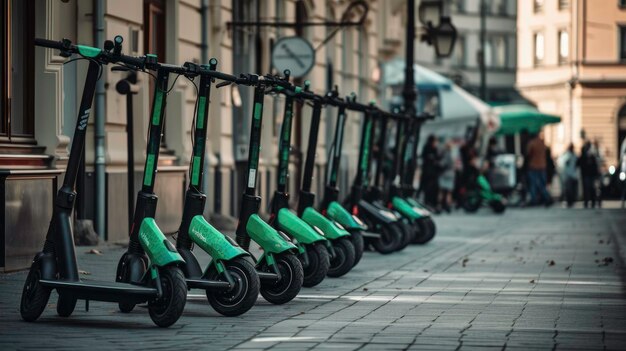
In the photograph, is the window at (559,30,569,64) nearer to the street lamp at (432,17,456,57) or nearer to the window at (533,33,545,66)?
the window at (533,33,545,66)

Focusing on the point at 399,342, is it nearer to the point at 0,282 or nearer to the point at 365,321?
the point at 365,321

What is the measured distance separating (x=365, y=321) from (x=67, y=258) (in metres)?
2.03

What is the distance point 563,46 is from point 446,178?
175 feet

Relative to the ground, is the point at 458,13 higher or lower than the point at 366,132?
higher

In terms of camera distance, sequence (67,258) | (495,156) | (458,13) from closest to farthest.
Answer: (67,258), (495,156), (458,13)

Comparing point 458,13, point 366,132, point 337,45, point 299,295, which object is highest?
point 458,13

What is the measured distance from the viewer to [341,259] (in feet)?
46.1

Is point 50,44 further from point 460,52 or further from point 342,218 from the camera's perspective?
point 460,52

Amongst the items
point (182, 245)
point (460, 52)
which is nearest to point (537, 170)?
point (182, 245)

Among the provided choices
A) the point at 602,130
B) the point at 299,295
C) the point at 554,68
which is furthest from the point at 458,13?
the point at 299,295

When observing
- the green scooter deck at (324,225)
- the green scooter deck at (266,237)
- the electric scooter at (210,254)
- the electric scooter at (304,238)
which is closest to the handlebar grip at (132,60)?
the electric scooter at (210,254)

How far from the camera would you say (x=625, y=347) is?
8.88 m

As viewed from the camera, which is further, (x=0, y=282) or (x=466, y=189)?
(x=466, y=189)

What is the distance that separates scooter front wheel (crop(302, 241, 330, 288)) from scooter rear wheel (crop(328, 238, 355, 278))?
1.30 m
